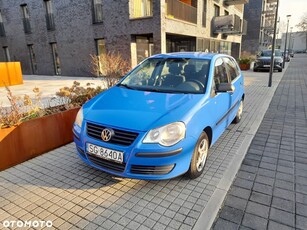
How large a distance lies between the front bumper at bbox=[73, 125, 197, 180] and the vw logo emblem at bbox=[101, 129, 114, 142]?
6 centimetres

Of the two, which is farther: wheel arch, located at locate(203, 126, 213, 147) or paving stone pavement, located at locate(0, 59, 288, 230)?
wheel arch, located at locate(203, 126, 213, 147)

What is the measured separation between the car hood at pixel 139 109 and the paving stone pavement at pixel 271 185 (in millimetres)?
1253

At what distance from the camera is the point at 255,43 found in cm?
3625

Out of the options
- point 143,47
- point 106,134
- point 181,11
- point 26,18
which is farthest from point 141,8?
point 106,134

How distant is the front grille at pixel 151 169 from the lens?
2.61 m

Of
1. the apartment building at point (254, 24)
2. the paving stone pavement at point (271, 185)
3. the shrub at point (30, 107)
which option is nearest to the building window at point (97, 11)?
the shrub at point (30, 107)

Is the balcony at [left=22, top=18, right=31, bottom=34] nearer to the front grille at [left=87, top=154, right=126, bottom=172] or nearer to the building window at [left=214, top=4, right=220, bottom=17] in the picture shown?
the building window at [left=214, top=4, right=220, bottom=17]

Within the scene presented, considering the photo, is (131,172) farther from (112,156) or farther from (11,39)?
(11,39)

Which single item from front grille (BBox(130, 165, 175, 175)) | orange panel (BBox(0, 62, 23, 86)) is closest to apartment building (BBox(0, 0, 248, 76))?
orange panel (BBox(0, 62, 23, 86))

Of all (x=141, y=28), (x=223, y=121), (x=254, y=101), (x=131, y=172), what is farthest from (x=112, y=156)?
(x=141, y=28)

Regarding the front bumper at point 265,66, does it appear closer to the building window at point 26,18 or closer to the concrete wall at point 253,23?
the building window at point 26,18

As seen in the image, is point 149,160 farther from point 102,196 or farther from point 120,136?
point 102,196

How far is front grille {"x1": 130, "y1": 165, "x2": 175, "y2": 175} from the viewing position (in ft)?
8.56

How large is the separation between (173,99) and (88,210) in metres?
1.74
